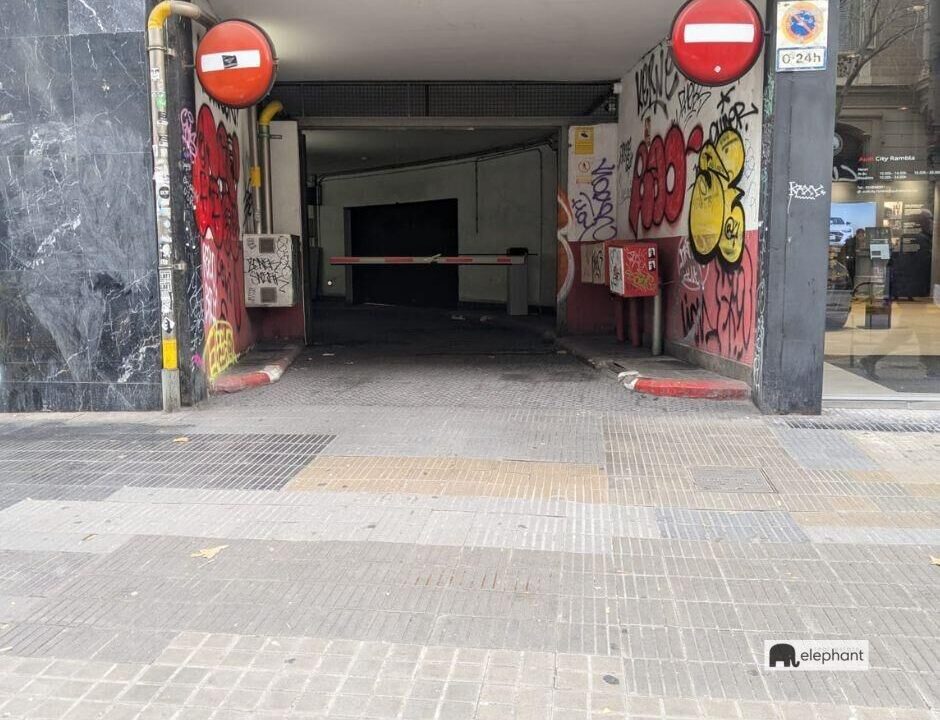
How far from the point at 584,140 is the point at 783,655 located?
1005 centimetres

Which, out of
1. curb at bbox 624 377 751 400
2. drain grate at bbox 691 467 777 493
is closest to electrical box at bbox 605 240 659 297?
curb at bbox 624 377 751 400

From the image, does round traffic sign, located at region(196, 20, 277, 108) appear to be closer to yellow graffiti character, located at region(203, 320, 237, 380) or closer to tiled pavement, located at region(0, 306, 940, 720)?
yellow graffiti character, located at region(203, 320, 237, 380)

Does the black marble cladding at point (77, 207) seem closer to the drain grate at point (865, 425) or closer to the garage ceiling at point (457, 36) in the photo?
the garage ceiling at point (457, 36)

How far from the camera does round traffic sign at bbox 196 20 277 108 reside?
24.2 ft

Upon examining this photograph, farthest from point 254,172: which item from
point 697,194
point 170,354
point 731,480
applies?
point 731,480

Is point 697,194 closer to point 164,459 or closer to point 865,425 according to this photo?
point 865,425

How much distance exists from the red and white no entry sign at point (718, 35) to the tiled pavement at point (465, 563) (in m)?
3.04

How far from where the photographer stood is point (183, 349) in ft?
25.4

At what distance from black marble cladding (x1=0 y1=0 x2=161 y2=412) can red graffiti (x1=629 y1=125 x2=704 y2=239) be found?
5.82 metres

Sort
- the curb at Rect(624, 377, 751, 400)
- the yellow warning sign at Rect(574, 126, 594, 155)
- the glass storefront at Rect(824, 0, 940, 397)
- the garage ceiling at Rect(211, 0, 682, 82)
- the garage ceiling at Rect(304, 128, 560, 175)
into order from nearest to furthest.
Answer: the curb at Rect(624, 377, 751, 400)
the glass storefront at Rect(824, 0, 940, 397)
the garage ceiling at Rect(211, 0, 682, 82)
the yellow warning sign at Rect(574, 126, 594, 155)
the garage ceiling at Rect(304, 128, 560, 175)

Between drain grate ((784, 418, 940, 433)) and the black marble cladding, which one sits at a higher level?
the black marble cladding

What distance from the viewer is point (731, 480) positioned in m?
5.70

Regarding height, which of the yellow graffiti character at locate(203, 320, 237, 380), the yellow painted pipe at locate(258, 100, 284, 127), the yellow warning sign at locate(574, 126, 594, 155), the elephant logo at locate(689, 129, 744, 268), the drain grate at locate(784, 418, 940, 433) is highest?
the yellow painted pipe at locate(258, 100, 284, 127)

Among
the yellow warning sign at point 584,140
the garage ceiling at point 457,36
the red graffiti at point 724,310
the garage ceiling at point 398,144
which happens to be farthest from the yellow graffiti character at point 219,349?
the garage ceiling at point 398,144
